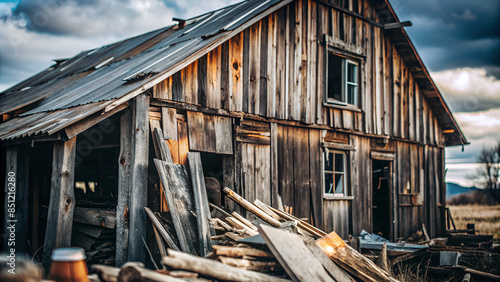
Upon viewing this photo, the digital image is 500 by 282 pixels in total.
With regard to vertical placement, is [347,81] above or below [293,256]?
above

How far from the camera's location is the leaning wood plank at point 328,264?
596 centimetres

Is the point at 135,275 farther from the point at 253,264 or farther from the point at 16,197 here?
the point at 16,197

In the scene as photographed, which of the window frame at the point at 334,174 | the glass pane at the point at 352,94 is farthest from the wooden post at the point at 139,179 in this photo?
the glass pane at the point at 352,94

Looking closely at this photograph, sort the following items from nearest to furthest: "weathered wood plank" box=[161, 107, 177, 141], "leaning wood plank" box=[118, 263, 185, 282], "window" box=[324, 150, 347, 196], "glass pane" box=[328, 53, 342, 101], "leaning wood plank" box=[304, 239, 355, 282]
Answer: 1. "leaning wood plank" box=[118, 263, 185, 282]
2. "leaning wood plank" box=[304, 239, 355, 282]
3. "weathered wood plank" box=[161, 107, 177, 141]
4. "window" box=[324, 150, 347, 196]
5. "glass pane" box=[328, 53, 342, 101]

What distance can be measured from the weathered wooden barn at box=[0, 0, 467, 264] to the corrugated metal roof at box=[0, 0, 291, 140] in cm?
6

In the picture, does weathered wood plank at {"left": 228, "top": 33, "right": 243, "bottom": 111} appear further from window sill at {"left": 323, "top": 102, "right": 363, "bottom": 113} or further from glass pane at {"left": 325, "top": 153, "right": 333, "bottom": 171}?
glass pane at {"left": 325, "top": 153, "right": 333, "bottom": 171}

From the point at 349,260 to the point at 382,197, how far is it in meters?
7.91

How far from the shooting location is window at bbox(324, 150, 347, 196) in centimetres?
1116

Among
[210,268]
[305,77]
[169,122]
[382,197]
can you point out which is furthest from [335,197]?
[210,268]

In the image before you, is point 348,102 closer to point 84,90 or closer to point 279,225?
point 279,225

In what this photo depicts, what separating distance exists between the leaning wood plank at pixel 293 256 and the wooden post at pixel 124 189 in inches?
108

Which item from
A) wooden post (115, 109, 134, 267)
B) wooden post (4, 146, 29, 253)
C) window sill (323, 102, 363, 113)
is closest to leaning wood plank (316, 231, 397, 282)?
wooden post (115, 109, 134, 267)

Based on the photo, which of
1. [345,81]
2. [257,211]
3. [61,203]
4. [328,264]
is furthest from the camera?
[345,81]

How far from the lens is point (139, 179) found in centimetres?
739
